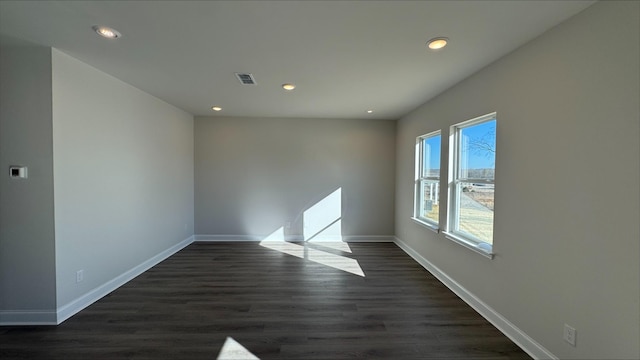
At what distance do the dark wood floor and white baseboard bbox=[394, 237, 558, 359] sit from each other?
0.07 metres

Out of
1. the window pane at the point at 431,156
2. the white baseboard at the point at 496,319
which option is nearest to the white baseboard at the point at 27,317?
the white baseboard at the point at 496,319

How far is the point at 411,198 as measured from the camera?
14.6 ft

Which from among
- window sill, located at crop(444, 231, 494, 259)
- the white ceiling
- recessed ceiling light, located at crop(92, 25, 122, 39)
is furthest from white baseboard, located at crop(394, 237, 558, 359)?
recessed ceiling light, located at crop(92, 25, 122, 39)

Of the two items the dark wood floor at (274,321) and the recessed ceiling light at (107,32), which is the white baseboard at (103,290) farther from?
the recessed ceiling light at (107,32)

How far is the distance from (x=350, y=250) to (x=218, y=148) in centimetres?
319

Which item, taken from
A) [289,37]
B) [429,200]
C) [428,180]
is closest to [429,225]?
[429,200]

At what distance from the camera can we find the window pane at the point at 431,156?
3889 millimetres

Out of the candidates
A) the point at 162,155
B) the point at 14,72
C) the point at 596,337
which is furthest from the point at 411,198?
the point at 14,72

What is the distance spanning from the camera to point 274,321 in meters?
2.43

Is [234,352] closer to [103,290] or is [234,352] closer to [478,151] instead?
[103,290]

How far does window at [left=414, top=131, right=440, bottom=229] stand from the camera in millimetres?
3820

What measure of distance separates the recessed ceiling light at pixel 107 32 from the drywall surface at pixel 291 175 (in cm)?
308

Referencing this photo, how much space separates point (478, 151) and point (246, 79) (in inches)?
106

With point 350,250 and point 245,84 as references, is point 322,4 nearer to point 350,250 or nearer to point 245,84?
point 245,84
